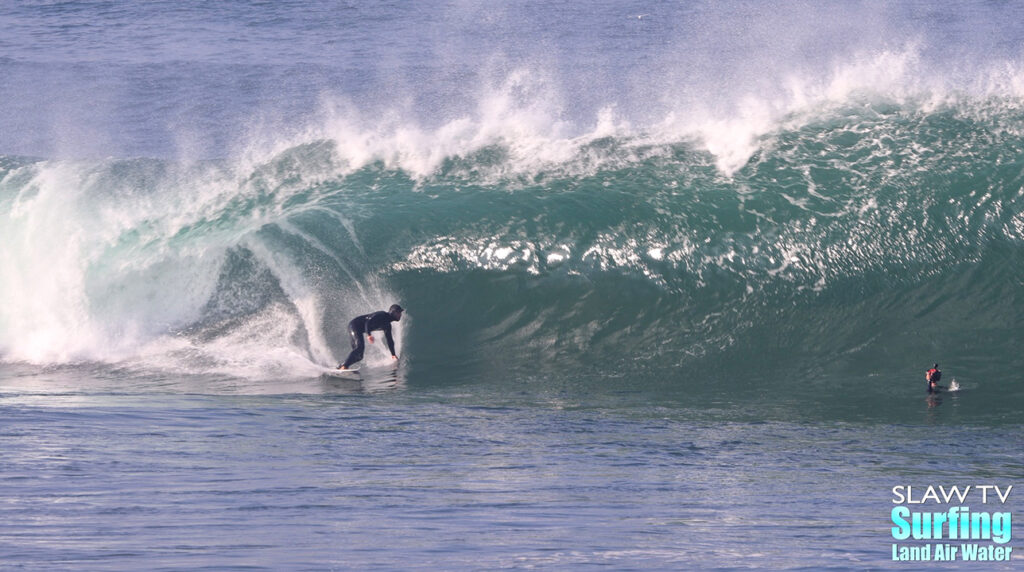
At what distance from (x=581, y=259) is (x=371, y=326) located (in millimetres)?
2893

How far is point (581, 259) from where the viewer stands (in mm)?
14055

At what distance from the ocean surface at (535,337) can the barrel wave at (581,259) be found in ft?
0.14

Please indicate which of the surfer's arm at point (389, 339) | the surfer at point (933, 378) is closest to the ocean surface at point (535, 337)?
the surfer at point (933, 378)

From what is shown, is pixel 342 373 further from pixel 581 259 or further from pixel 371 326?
pixel 581 259

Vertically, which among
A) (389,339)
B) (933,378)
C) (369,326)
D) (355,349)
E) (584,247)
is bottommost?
(933,378)

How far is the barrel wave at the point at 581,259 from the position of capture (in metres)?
12.6

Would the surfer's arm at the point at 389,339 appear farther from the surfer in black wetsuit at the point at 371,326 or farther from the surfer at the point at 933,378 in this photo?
the surfer at the point at 933,378

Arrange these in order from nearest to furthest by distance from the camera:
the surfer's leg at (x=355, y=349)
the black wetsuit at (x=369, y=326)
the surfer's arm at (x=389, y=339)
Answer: the surfer's leg at (x=355, y=349) < the black wetsuit at (x=369, y=326) < the surfer's arm at (x=389, y=339)

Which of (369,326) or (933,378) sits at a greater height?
(369,326)

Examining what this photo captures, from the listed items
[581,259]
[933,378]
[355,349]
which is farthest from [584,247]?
[933,378]

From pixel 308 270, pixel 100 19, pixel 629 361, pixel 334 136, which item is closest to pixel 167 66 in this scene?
pixel 100 19

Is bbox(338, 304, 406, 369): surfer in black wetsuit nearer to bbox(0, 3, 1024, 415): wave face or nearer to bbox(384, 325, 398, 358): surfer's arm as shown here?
bbox(384, 325, 398, 358): surfer's arm

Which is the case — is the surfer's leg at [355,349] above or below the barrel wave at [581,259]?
below

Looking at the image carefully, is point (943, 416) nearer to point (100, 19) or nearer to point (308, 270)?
point (308, 270)
